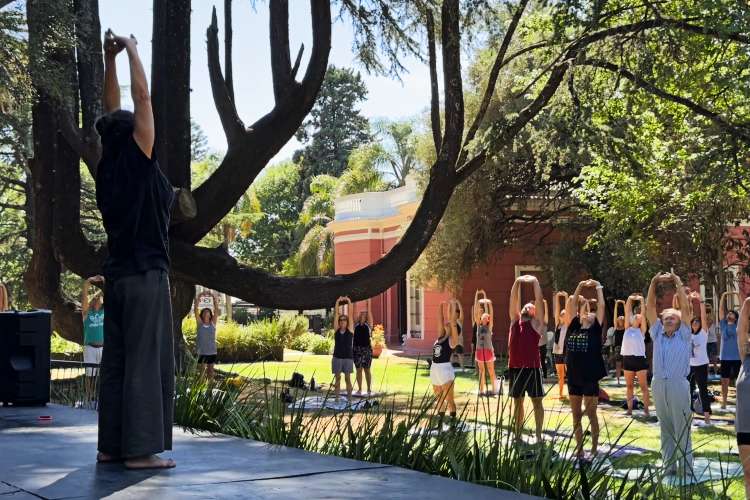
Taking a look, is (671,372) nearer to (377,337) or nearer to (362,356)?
(362,356)

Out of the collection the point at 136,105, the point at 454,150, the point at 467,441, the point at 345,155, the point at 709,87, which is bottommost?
the point at 467,441

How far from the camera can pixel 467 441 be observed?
6312 mm

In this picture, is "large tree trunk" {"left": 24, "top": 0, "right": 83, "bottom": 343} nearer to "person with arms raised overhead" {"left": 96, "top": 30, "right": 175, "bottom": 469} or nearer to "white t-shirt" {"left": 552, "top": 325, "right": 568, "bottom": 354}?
"white t-shirt" {"left": 552, "top": 325, "right": 568, "bottom": 354}

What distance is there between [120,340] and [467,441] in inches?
92.9

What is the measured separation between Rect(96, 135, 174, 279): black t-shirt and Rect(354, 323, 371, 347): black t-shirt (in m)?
13.5

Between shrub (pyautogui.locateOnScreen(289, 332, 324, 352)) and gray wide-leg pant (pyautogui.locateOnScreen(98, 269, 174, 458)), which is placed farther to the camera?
shrub (pyautogui.locateOnScreen(289, 332, 324, 352))

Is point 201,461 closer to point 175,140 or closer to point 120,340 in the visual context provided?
point 120,340

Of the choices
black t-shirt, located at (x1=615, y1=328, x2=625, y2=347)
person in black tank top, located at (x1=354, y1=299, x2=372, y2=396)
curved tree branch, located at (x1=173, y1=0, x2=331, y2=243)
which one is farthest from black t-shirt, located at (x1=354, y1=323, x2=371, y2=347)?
black t-shirt, located at (x1=615, y1=328, x2=625, y2=347)

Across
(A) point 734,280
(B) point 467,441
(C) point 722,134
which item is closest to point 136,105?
(B) point 467,441

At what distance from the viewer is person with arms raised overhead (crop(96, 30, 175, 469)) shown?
4.96m

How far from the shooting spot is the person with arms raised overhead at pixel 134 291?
4957mm

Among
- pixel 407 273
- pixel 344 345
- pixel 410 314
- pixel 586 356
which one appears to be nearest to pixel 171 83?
pixel 344 345

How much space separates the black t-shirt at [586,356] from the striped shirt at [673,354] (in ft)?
4.53

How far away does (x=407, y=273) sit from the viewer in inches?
1298
